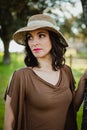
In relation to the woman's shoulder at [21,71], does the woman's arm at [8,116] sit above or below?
below

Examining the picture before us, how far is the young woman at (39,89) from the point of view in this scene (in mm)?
3207

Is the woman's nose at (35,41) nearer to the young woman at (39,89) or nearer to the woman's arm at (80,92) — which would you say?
the young woman at (39,89)

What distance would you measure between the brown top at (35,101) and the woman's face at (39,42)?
0.18 m

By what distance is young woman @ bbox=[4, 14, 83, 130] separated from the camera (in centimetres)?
321

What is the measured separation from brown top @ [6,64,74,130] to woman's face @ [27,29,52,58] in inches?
7.0

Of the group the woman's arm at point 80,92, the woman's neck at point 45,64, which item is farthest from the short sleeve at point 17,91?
the woman's arm at point 80,92

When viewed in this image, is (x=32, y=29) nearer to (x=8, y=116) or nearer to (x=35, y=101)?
(x=35, y=101)

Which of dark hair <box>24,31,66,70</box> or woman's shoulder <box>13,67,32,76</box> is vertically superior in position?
dark hair <box>24,31,66,70</box>

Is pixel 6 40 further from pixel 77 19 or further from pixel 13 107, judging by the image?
pixel 13 107

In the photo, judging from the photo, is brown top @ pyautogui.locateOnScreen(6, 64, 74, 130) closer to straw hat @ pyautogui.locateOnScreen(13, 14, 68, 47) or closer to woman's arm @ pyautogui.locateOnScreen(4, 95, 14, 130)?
woman's arm @ pyautogui.locateOnScreen(4, 95, 14, 130)

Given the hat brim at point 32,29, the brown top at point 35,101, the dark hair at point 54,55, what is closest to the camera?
the brown top at point 35,101

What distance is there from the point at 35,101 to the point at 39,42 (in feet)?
1.71

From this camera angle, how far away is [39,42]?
10.9ft

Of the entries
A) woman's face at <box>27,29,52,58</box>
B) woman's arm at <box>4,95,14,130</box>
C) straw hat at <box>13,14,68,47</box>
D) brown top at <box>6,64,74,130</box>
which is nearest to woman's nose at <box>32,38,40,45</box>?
woman's face at <box>27,29,52,58</box>
